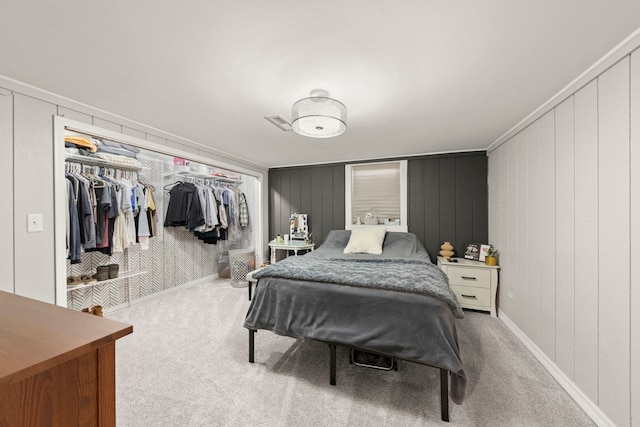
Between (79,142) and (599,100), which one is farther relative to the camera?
(79,142)

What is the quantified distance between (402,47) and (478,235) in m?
3.20

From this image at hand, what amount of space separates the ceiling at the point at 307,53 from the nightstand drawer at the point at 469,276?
1.82m

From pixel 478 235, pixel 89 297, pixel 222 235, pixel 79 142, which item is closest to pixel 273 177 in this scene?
pixel 222 235

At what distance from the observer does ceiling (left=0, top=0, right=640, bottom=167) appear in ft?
3.89

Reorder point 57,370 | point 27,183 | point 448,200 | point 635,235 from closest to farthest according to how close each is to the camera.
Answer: point 57,370 < point 635,235 < point 27,183 < point 448,200

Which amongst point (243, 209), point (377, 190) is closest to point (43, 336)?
point (377, 190)

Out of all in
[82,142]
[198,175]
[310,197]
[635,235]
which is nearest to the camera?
[635,235]

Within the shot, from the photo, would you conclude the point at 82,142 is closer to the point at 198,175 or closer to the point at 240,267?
the point at 198,175

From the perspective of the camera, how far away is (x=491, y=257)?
10.7ft

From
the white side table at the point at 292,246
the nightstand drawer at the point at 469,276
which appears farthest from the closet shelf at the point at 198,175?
the nightstand drawer at the point at 469,276

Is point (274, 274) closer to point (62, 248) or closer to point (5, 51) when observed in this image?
point (62, 248)

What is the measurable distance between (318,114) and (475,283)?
2861 millimetres

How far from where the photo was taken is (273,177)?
16.8ft

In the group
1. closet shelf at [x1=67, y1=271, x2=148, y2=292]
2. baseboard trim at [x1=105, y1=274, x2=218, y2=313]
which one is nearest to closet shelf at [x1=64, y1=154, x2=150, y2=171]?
closet shelf at [x1=67, y1=271, x2=148, y2=292]
